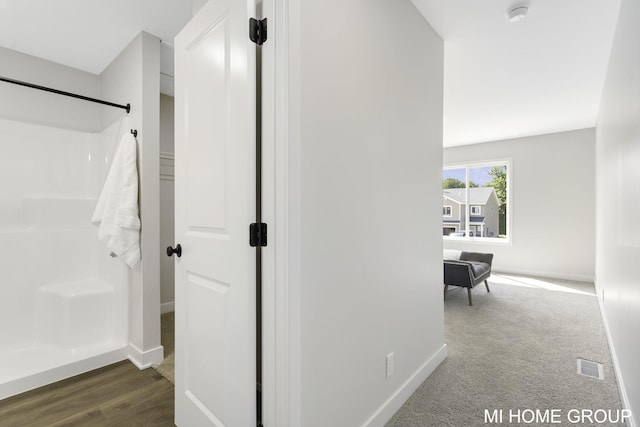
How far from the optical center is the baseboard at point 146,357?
2.29 meters

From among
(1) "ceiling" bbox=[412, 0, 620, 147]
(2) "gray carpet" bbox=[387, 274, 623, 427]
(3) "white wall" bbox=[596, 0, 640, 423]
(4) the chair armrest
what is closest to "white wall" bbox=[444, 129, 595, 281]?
(1) "ceiling" bbox=[412, 0, 620, 147]

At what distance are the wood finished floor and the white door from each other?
13.3 inches

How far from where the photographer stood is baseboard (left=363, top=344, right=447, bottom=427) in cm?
162

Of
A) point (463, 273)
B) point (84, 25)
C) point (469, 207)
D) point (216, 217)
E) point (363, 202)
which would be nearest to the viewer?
point (216, 217)

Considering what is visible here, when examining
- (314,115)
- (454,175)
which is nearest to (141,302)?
(314,115)

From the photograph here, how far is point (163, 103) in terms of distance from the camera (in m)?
3.44

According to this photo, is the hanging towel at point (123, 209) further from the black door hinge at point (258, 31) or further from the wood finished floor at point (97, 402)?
the black door hinge at point (258, 31)

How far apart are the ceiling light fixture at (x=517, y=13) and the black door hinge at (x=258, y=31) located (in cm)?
179

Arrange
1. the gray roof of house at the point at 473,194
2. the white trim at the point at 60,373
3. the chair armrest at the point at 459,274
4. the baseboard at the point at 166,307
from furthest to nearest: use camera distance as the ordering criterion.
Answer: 1. the gray roof of house at the point at 473,194
2. the chair armrest at the point at 459,274
3. the baseboard at the point at 166,307
4. the white trim at the point at 60,373

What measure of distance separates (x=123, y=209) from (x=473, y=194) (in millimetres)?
6129

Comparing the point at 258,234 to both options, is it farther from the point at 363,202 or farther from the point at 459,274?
the point at 459,274

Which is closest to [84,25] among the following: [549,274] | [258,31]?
[258,31]

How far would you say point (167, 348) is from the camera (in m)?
2.55

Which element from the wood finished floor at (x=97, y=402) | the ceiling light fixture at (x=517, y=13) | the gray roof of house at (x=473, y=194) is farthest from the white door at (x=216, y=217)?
the gray roof of house at (x=473, y=194)
